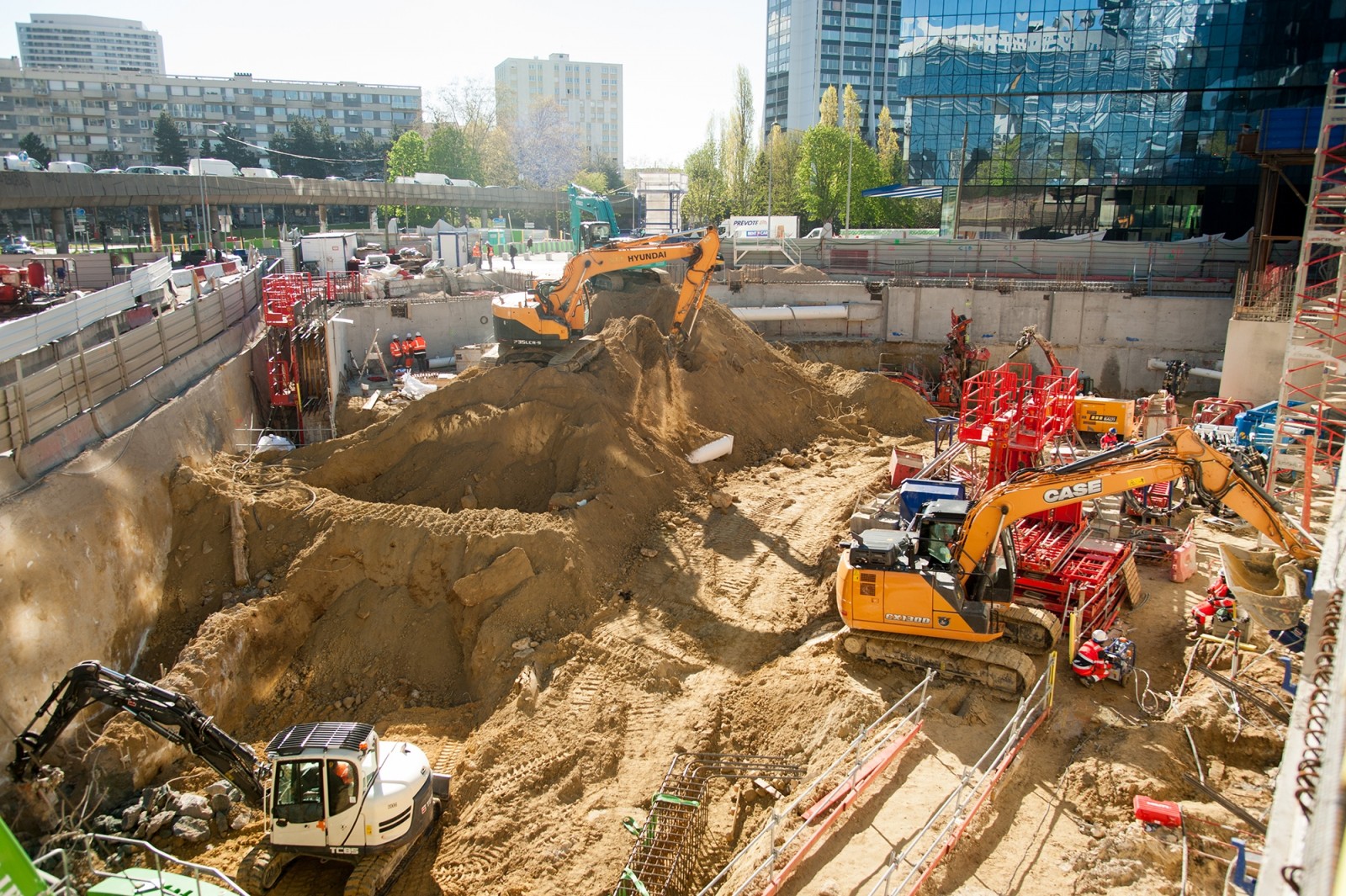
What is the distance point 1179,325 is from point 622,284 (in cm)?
1869

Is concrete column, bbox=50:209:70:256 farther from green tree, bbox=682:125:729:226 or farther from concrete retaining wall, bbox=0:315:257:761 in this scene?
green tree, bbox=682:125:729:226

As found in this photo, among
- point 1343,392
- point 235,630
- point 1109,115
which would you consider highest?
point 1109,115

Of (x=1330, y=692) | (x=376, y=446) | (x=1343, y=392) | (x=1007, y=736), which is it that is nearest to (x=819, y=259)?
(x=1343, y=392)

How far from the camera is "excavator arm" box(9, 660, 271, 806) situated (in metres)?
9.59

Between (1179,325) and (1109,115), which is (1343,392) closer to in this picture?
(1179,325)

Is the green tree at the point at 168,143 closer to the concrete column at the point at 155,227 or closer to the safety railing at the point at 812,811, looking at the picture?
the concrete column at the point at 155,227

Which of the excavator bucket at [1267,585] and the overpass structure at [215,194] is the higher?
the overpass structure at [215,194]

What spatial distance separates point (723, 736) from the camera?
1168 centimetres

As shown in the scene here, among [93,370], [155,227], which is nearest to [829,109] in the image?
[155,227]

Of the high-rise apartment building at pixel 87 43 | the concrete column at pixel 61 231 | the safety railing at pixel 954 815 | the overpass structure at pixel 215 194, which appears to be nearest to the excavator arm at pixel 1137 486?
the safety railing at pixel 954 815

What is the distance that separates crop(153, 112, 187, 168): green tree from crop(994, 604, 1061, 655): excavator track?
79114 mm

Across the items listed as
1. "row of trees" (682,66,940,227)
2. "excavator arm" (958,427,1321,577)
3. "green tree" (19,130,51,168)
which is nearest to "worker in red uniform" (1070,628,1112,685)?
"excavator arm" (958,427,1321,577)

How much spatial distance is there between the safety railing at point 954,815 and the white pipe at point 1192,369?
64.1 feet

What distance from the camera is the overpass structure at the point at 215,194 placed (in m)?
38.2
